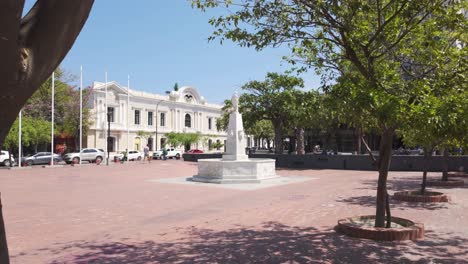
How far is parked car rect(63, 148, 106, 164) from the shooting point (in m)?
41.2

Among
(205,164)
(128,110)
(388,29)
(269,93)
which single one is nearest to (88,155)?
(128,110)

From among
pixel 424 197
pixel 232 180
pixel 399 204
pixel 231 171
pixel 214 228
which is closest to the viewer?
pixel 214 228

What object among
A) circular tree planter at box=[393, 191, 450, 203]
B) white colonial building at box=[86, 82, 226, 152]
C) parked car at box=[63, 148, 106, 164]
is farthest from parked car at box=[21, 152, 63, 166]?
circular tree planter at box=[393, 191, 450, 203]

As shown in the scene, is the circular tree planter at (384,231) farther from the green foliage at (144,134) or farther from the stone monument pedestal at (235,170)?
the green foliage at (144,134)

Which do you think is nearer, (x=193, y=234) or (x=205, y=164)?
(x=193, y=234)

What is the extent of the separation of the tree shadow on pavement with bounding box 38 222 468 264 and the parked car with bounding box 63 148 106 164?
118ft

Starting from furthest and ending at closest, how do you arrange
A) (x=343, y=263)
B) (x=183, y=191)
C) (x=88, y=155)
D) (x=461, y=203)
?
(x=88, y=155) < (x=183, y=191) < (x=461, y=203) < (x=343, y=263)

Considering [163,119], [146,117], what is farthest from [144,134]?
[163,119]

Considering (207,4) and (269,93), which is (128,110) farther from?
(207,4)

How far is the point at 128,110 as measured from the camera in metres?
58.6

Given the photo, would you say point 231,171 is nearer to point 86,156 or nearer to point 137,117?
point 86,156

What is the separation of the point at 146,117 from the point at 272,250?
57.5 meters

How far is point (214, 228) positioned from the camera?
8.88 metres

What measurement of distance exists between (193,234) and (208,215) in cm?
223
